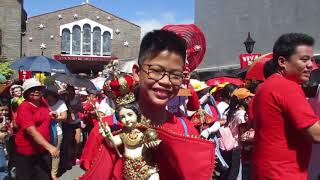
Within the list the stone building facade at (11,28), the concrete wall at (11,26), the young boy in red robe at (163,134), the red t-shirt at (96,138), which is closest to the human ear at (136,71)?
the young boy in red robe at (163,134)

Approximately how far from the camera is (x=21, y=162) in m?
5.64

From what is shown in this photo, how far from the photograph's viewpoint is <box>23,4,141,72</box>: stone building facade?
35.4 meters

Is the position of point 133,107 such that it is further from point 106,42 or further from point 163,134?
point 106,42

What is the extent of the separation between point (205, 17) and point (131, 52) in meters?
14.5

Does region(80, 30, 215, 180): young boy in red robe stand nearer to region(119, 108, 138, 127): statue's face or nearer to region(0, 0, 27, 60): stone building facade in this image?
region(119, 108, 138, 127): statue's face

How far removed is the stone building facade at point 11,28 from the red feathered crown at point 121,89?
29759mm

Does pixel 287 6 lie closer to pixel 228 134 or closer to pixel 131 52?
pixel 228 134

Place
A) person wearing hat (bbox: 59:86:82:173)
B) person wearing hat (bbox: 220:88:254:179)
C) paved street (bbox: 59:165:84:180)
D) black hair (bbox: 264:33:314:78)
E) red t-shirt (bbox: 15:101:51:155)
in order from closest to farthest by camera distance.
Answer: black hair (bbox: 264:33:314:78) < red t-shirt (bbox: 15:101:51:155) < person wearing hat (bbox: 220:88:254:179) < paved street (bbox: 59:165:84:180) < person wearing hat (bbox: 59:86:82:173)

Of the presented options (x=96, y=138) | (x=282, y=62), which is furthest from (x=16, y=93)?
(x=96, y=138)

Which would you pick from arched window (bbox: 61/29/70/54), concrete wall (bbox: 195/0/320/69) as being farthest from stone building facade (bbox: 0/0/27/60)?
concrete wall (bbox: 195/0/320/69)

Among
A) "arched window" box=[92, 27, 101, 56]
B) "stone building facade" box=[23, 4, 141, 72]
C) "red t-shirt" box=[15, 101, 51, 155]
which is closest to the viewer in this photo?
"red t-shirt" box=[15, 101, 51, 155]

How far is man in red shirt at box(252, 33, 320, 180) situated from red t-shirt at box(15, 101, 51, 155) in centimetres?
303

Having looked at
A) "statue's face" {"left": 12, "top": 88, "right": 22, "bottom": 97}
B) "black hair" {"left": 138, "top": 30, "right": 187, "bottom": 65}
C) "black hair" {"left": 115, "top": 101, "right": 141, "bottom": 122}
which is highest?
"black hair" {"left": 138, "top": 30, "right": 187, "bottom": 65}

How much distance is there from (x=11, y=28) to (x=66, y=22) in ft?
18.9
